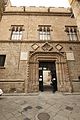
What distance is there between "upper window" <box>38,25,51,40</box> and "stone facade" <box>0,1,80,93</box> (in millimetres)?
273

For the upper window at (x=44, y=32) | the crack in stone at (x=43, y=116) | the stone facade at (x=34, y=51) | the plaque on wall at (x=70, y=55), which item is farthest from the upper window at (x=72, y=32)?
the crack in stone at (x=43, y=116)

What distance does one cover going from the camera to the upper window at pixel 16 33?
35.2 feet

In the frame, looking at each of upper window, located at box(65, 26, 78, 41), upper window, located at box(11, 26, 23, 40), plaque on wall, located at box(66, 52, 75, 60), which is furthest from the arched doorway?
upper window, located at box(11, 26, 23, 40)

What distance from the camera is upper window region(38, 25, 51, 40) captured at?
10.8m

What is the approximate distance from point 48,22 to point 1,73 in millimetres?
7316

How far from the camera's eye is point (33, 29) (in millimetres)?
11023

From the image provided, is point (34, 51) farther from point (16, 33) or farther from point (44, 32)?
point (16, 33)

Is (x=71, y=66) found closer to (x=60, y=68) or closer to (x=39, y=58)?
(x=60, y=68)

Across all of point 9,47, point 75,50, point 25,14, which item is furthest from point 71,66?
point 25,14

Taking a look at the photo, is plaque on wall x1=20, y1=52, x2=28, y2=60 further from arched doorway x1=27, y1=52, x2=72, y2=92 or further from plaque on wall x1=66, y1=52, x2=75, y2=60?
plaque on wall x1=66, y1=52, x2=75, y2=60

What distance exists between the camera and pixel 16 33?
36.1 feet

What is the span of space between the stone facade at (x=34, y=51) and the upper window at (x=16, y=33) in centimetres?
23

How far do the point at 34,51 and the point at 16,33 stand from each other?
310 centimetres

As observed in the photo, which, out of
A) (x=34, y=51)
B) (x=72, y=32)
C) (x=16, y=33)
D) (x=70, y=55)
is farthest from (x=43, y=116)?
(x=72, y=32)
